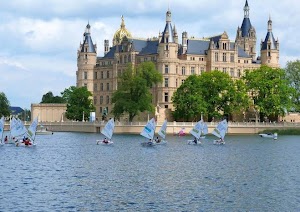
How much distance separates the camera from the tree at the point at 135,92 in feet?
405

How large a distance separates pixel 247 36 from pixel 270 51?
42.2 ft

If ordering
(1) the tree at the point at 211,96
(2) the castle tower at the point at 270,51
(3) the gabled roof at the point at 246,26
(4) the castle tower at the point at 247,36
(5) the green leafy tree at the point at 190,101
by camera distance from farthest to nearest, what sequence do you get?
(3) the gabled roof at the point at 246,26, (4) the castle tower at the point at 247,36, (2) the castle tower at the point at 270,51, (1) the tree at the point at 211,96, (5) the green leafy tree at the point at 190,101

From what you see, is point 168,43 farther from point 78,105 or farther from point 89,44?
point 89,44

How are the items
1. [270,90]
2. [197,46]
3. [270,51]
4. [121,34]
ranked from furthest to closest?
[121,34] → [270,51] → [197,46] → [270,90]

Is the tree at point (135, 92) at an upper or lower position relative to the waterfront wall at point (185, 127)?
upper

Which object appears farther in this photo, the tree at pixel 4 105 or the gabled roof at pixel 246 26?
the tree at pixel 4 105

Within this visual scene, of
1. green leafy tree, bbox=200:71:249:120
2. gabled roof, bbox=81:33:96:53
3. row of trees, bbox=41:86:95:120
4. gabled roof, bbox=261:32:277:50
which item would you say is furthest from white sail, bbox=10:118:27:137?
gabled roof, bbox=261:32:277:50

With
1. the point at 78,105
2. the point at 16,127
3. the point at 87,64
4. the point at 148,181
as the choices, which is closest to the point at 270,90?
the point at 78,105

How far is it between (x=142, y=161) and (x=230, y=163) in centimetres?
823

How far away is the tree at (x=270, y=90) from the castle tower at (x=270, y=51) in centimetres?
2359

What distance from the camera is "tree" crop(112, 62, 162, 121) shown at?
123 m

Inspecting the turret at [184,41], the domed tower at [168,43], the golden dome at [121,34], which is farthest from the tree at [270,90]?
the golden dome at [121,34]

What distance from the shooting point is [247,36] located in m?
167

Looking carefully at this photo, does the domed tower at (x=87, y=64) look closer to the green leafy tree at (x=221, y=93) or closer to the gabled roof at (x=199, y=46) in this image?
the gabled roof at (x=199, y=46)
